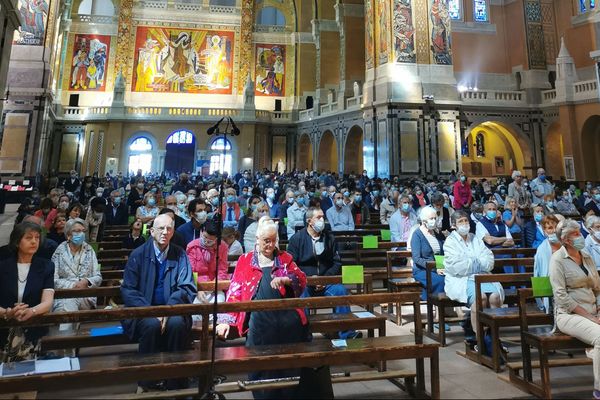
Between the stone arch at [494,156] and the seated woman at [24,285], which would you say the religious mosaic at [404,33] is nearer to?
the stone arch at [494,156]

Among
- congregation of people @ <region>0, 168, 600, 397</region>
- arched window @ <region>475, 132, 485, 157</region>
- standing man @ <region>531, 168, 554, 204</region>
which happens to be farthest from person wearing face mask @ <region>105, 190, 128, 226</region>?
arched window @ <region>475, 132, 485, 157</region>

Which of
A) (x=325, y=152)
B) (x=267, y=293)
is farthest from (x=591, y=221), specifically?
(x=325, y=152)

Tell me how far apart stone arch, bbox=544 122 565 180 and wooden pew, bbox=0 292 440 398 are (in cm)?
2085

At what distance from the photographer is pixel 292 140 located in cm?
2762

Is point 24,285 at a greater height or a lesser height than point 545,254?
lesser

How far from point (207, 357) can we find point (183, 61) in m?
28.7

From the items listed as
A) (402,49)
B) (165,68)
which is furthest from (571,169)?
(165,68)

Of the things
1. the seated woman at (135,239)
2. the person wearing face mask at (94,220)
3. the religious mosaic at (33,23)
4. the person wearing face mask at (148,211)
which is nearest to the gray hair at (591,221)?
the seated woman at (135,239)

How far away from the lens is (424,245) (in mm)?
4910

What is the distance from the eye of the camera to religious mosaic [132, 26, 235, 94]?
27.3 m

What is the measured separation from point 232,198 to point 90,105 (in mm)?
24396

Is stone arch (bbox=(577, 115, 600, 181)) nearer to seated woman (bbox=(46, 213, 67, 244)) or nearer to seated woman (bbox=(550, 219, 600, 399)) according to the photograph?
seated woman (bbox=(550, 219, 600, 399))

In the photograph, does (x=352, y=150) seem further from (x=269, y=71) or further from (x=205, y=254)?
(x=205, y=254)

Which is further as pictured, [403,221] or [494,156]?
[494,156]
